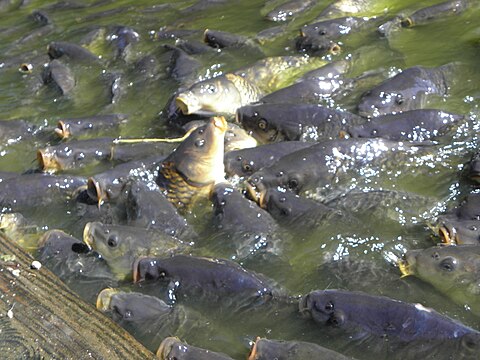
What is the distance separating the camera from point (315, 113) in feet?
18.4

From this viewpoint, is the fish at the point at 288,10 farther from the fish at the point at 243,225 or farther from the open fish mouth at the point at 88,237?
the open fish mouth at the point at 88,237

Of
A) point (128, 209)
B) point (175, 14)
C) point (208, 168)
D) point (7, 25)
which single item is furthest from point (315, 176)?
point (7, 25)

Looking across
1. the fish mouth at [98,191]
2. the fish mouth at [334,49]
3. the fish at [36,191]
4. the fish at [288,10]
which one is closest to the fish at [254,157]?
the fish mouth at [98,191]

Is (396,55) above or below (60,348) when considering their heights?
below

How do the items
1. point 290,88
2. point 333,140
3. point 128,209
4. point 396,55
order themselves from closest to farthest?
point 128,209 < point 333,140 < point 290,88 < point 396,55

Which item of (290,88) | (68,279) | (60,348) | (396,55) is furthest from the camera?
(396,55)

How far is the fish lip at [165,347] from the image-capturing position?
139 inches

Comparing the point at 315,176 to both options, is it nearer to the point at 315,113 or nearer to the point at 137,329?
the point at 315,113

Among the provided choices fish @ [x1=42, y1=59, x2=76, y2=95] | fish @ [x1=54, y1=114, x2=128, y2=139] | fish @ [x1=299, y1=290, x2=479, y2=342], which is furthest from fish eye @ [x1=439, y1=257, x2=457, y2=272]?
fish @ [x1=42, y1=59, x2=76, y2=95]

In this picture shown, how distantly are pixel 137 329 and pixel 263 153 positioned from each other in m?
1.83

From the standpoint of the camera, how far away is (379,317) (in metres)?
3.61

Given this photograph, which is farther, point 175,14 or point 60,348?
point 175,14

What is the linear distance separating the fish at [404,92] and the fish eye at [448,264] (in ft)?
6.53

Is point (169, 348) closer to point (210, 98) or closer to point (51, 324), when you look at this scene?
point (51, 324)
